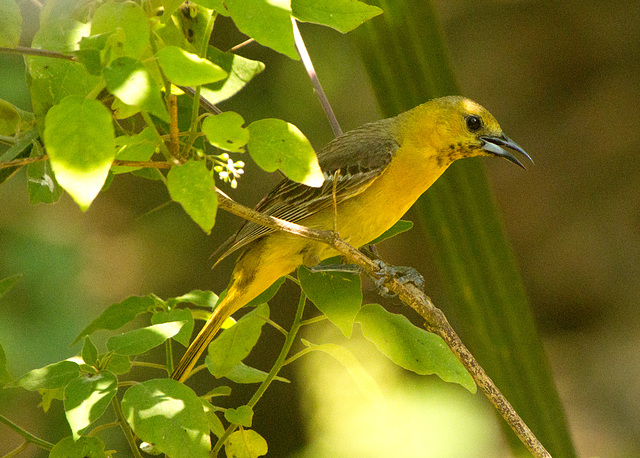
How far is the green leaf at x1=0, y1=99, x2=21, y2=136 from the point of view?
131cm

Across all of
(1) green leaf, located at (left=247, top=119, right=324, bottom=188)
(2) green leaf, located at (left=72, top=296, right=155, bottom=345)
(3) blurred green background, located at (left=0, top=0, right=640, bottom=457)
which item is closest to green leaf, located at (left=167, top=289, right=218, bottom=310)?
(2) green leaf, located at (left=72, top=296, right=155, bottom=345)

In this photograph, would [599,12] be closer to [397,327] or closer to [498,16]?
[498,16]

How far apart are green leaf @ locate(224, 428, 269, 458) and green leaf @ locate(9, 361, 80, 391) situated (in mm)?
349

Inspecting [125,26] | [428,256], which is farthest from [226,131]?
[428,256]

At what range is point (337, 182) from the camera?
242 centimetres

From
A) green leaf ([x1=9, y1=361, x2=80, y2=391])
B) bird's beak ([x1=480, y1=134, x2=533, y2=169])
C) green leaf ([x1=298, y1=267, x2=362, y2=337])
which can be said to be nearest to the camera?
green leaf ([x1=9, y1=361, x2=80, y2=391])

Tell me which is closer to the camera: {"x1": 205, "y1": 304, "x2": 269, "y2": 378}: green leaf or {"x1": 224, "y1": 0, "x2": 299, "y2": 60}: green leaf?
{"x1": 224, "y1": 0, "x2": 299, "y2": 60}: green leaf

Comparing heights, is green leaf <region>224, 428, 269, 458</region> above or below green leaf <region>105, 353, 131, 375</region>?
below

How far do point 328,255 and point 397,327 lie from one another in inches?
32.2

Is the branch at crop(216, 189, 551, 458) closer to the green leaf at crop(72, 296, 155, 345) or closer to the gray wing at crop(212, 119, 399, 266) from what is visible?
the green leaf at crop(72, 296, 155, 345)

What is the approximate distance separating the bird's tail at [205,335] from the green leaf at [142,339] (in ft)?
1.79

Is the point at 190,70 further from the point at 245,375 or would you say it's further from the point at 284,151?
the point at 245,375

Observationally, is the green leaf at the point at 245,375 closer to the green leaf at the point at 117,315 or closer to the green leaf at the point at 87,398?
the green leaf at the point at 117,315

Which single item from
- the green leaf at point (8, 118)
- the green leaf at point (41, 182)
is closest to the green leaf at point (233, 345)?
the green leaf at point (41, 182)
